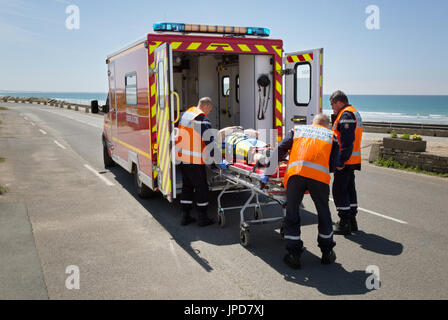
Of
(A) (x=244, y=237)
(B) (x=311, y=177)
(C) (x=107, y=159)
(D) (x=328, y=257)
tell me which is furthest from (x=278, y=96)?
(C) (x=107, y=159)

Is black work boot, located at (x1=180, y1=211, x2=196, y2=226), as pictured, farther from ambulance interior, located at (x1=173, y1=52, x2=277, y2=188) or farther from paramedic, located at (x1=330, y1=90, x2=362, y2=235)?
paramedic, located at (x1=330, y1=90, x2=362, y2=235)

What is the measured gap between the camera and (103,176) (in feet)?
33.0

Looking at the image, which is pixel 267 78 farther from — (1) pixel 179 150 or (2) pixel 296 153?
(2) pixel 296 153

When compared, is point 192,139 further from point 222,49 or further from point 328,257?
point 328,257

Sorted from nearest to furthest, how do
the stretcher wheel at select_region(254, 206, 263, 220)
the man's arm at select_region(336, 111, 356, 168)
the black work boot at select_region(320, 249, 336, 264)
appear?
the black work boot at select_region(320, 249, 336, 264), the man's arm at select_region(336, 111, 356, 168), the stretcher wheel at select_region(254, 206, 263, 220)

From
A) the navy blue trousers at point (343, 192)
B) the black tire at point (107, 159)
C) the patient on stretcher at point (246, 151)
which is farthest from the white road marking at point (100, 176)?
the navy blue trousers at point (343, 192)

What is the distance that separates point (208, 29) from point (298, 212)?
356 cm

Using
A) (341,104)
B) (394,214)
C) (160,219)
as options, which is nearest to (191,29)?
(341,104)

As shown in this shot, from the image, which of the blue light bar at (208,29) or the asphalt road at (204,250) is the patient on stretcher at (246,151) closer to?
the asphalt road at (204,250)

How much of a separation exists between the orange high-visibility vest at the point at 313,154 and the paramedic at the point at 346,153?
106cm

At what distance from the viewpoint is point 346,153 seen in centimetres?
554

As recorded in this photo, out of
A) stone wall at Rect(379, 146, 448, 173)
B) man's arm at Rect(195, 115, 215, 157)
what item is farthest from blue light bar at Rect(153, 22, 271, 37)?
stone wall at Rect(379, 146, 448, 173)

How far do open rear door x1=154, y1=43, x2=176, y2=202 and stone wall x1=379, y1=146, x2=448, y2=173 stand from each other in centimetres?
694

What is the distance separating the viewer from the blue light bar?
20.9ft
